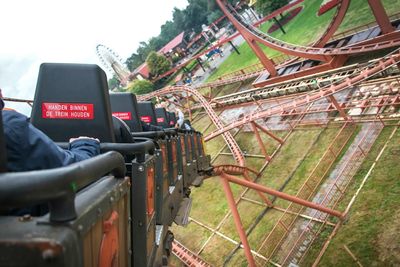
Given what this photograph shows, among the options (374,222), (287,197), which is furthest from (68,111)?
(374,222)

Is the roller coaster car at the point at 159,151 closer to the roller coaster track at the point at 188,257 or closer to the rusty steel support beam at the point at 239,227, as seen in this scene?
the rusty steel support beam at the point at 239,227

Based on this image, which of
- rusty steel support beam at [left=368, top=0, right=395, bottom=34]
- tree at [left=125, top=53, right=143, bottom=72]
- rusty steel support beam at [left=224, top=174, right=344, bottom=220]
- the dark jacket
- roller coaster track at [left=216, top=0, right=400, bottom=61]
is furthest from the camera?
tree at [left=125, top=53, right=143, bottom=72]

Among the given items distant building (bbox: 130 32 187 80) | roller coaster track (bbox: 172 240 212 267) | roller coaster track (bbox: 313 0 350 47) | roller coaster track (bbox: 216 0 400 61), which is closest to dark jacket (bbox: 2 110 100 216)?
roller coaster track (bbox: 172 240 212 267)

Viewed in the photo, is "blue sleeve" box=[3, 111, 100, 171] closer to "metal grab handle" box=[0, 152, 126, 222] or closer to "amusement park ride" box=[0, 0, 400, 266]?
"amusement park ride" box=[0, 0, 400, 266]

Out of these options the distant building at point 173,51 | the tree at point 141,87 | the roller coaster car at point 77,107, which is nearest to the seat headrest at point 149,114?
the roller coaster car at point 77,107

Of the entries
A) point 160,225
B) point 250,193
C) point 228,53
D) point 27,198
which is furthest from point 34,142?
point 228,53

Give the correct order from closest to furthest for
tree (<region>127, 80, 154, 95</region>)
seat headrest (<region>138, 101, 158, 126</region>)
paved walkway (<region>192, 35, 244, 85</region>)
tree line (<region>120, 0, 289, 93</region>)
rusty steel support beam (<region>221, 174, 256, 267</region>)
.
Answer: seat headrest (<region>138, 101, 158, 126</region>) → rusty steel support beam (<region>221, 174, 256, 267</region>) → tree line (<region>120, 0, 289, 93</region>) → paved walkway (<region>192, 35, 244, 85</region>) → tree (<region>127, 80, 154, 95</region>)
